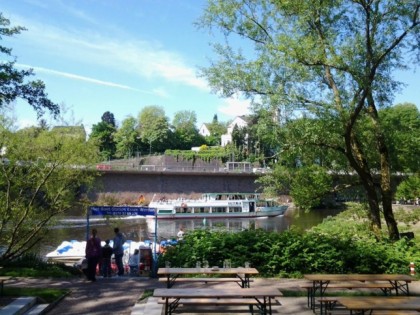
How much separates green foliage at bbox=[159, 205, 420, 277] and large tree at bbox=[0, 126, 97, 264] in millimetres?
3607

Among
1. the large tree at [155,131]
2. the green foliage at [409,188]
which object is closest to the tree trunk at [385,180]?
the green foliage at [409,188]

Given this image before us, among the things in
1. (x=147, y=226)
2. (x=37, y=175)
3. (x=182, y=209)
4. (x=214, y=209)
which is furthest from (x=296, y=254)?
(x=214, y=209)

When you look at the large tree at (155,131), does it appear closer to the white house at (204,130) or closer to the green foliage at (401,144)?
the white house at (204,130)

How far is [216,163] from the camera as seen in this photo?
90.9 meters

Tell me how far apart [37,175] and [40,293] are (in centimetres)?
335

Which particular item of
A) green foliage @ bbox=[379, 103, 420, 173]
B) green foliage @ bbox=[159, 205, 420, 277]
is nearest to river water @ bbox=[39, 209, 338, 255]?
green foliage @ bbox=[379, 103, 420, 173]

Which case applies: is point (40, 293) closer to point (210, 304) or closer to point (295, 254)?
point (210, 304)

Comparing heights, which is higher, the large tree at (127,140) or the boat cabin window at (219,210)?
the large tree at (127,140)

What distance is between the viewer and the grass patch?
992cm

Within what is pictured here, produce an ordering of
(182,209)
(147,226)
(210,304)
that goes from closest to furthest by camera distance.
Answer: (210,304)
(147,226)
(182,209)

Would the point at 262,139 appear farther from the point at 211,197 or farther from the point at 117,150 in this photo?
the point at 117,150

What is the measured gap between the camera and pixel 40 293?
10180 mm

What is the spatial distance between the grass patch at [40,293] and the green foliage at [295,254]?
371cm

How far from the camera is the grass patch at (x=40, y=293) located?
992 centimetres
